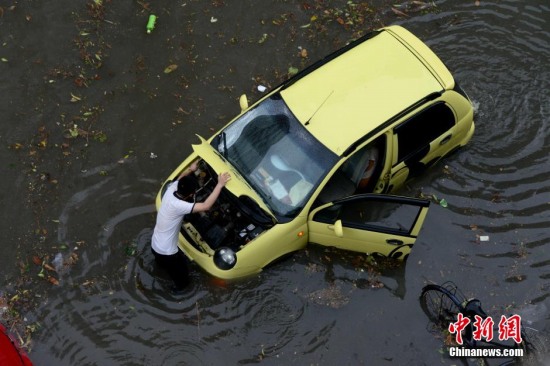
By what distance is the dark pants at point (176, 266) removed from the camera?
6.59m

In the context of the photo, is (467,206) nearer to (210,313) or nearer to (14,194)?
(210,313)

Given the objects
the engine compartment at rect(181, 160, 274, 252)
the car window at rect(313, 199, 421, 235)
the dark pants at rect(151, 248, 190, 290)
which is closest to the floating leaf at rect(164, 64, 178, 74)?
the engine compartment at rect(181, 160, 274, 252)

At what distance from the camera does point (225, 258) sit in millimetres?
6473

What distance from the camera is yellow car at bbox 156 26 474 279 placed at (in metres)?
6.48

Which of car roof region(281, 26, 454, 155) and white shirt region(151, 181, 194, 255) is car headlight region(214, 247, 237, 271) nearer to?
white shirt region(151, 181, 194, 255)

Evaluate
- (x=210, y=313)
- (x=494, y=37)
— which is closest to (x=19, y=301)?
(x=210, y=313)

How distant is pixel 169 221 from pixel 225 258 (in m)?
0.83

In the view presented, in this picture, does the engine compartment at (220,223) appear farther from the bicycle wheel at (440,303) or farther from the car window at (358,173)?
the bicycle wheel at (440,303)

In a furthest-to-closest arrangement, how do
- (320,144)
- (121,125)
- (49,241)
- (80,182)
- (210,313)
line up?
(121,125), (80,182), (49,241), (210,313), (320,144)

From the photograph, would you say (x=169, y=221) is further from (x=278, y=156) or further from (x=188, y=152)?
(x=188, y=152)

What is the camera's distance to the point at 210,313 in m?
7.06

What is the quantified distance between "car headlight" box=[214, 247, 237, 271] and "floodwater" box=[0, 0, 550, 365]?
71 centimetres

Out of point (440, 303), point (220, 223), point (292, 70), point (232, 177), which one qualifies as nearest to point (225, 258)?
point (220, 223)

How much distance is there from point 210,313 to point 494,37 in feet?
23.1
